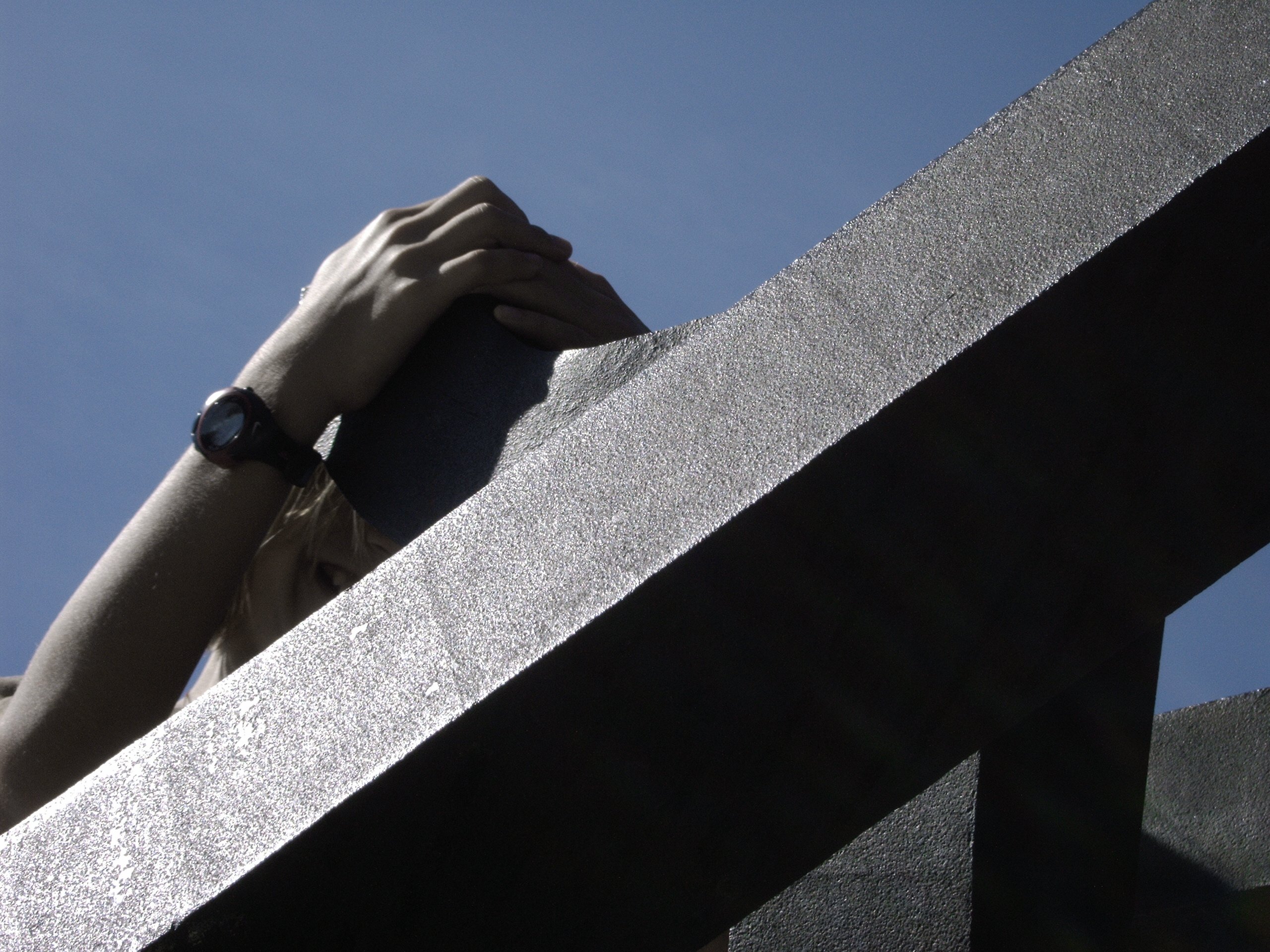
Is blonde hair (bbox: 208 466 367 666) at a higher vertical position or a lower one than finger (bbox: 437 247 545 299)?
lower

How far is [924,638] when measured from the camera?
0.98 meters

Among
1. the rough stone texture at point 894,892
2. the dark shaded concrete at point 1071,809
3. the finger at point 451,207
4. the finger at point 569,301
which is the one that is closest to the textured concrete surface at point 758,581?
→ the dark shaded concrete at point 1071,809

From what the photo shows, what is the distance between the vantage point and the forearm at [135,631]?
1891 mm

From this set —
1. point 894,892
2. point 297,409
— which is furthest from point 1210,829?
point 297,409

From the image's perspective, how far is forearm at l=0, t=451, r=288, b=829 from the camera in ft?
6.20

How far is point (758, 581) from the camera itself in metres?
0.87

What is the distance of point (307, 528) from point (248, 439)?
0.40 m

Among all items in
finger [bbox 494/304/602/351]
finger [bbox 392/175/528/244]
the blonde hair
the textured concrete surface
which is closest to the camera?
the textured concrete surface

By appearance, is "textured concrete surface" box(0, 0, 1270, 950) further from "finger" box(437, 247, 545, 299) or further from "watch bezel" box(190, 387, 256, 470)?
"watch bezel" box(190, 387, 256, 470)

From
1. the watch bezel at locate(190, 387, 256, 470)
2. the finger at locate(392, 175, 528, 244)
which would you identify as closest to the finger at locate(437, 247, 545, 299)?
the finger at locate(392, 175, 528, 244)

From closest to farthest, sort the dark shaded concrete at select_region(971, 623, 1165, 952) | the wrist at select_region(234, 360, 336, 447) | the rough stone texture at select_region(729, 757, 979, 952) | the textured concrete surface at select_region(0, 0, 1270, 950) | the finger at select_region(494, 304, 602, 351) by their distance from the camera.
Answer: the textured concrete surface at select_region(0, 0, 1270, 950), the dark shaded concrete at select_region(971, 623, 1165, 952), the rough stone texture at select_region(729, 757, 979, 952), the finger at select_region(494, 304, 602, 351), the wrist at select_region(234, 360, 336, 447)

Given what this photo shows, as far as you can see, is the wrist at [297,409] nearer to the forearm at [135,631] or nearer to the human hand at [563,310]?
the forearm at [135,631]

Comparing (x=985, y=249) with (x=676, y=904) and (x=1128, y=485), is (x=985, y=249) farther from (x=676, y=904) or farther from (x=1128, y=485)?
(x=676, y=904)

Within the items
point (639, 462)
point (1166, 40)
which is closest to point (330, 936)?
point (639, 462)
